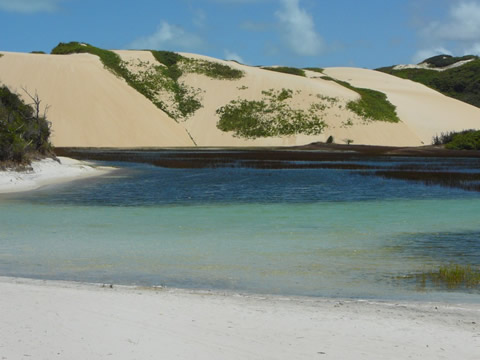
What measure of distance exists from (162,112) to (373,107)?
31210mm

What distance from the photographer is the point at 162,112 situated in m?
91.9

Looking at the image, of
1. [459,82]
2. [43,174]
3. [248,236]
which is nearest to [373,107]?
[459,82]

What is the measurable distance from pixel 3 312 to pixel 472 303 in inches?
235

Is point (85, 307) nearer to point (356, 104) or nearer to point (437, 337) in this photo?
point (437, 337)

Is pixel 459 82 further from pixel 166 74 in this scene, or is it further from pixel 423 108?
pixel 166 74

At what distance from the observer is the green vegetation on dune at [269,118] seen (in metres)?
89.8

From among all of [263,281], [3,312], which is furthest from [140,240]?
[3,312]

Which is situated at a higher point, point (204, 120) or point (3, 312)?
point (204, 120)

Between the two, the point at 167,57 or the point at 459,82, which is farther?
the point at 459,82

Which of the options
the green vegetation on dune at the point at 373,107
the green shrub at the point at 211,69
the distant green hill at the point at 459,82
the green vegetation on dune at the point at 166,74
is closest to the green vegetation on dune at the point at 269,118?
the green vegetation on dune at the point at 373,107

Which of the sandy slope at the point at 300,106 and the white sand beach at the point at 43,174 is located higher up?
the sandy slope at the point at 300,106

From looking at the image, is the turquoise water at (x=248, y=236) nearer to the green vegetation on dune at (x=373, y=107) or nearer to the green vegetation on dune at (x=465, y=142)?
the green vegetation on dune at (x=465, y=142)

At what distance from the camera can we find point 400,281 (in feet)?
35.9

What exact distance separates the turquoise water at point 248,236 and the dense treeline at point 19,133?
3897 mm
